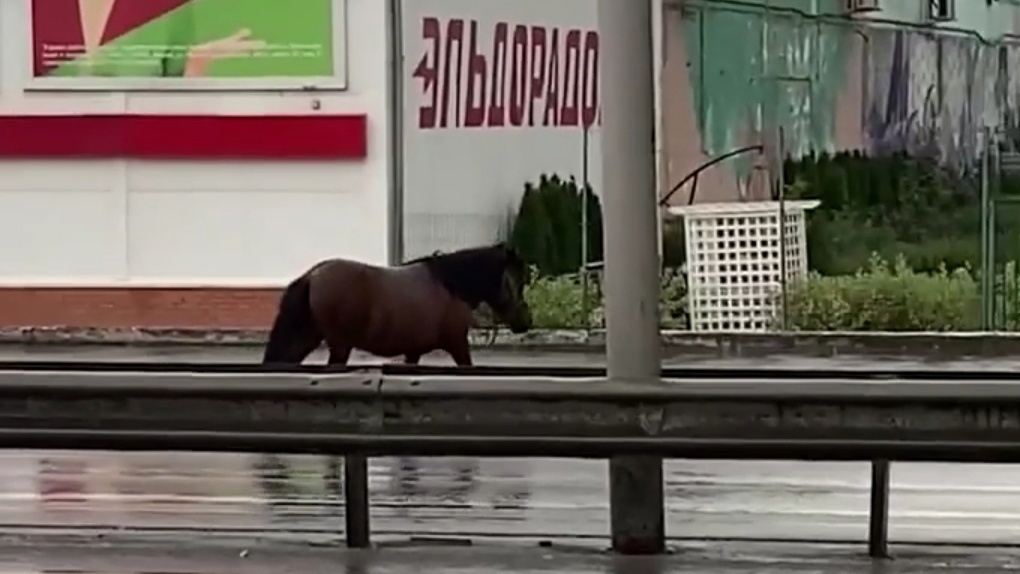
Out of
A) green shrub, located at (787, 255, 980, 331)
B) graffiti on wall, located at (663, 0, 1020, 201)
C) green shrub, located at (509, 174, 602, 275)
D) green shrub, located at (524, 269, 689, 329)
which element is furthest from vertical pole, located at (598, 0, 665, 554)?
graffiti on wall, located at (663, 0, 1020, 201)

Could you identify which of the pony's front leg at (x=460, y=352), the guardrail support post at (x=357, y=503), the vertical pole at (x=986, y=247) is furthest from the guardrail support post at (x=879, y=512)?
the vertical pole at (x=986, y=247)

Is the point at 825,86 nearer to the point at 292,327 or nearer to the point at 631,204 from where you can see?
the point at 292,327

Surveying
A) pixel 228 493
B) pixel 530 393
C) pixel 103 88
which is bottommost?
pixel 228 493

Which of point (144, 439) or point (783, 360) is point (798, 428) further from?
point (783, 360)

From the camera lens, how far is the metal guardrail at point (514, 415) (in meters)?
7.88

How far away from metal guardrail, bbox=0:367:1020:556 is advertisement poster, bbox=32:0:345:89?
15034 mm

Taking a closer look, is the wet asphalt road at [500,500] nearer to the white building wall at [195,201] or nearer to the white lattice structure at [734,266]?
the white lattice structure at [734,266]

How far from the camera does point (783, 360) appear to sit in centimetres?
1994

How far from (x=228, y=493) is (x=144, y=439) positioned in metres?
3.24

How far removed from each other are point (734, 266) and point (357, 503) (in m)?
12.8

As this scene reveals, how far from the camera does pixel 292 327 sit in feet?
48.3

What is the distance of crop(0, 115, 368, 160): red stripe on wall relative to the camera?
75.4 ft

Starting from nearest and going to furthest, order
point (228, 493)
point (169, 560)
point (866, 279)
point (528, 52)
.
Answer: point (169, 560), point (228, 493), point (866, 279), point (528, 52)

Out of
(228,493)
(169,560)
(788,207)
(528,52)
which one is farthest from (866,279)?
(169,560)
